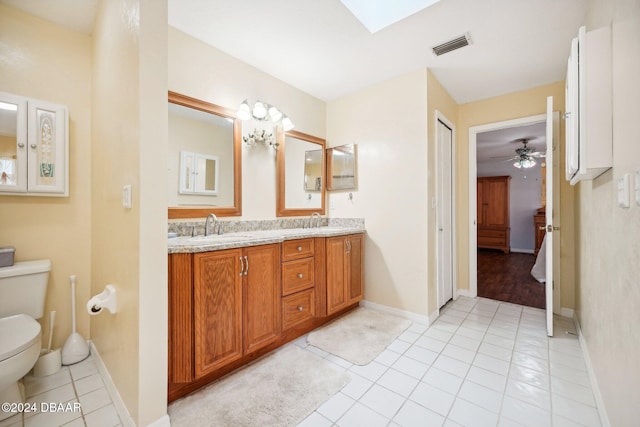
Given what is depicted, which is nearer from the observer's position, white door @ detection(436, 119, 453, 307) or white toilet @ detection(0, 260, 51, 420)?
white toilet @ detection(0, 260, 51, 420)

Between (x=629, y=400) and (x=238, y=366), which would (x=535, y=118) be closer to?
(x=629, y=400)

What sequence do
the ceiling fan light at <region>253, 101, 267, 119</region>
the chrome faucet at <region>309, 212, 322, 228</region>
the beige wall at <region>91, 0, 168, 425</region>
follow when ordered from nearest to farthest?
the beige wall at <region>91, 0, 168, 425</region>, the ceiling fan light at <region>253, 101, 267, 119</region>, the chrome faucet at <region>309, 212, 322, 228</region>

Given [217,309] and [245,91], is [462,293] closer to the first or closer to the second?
[217,309]

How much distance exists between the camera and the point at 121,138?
54.6 inches

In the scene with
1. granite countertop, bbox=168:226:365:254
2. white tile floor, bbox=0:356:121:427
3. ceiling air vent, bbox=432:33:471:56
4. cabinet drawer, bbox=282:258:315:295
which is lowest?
white tile floor, bbox=0:356:121:427

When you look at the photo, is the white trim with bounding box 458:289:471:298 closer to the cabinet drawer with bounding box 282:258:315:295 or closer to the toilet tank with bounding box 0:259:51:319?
the cabinet drawer with bounding box 282:258:315:295

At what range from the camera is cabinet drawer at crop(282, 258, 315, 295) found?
202 cm

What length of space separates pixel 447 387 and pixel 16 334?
2.49 metres

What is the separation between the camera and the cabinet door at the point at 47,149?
5.79 ft

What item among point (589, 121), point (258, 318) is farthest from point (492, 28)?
point (258, 318)

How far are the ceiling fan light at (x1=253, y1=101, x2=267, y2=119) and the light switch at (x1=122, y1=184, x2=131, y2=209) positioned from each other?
1360mm

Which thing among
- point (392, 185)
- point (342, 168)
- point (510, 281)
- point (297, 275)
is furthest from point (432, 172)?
point (510, 281)

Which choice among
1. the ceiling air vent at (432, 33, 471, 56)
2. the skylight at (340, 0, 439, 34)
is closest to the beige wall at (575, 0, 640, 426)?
the ceiling air vent at (432, 33, 471, 56)

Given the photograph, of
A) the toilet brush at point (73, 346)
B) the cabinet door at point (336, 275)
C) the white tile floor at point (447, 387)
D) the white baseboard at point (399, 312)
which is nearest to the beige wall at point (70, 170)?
the toilet brush at point (73, 346)
